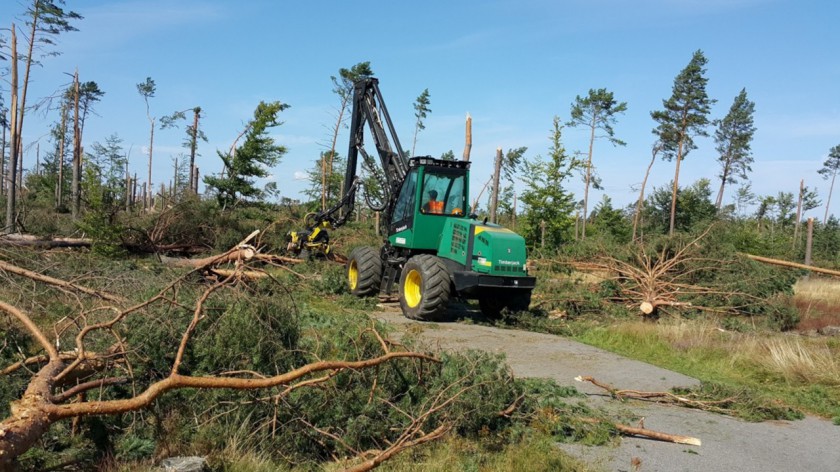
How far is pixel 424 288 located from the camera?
1154 cm

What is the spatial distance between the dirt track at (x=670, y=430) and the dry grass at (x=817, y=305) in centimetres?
711

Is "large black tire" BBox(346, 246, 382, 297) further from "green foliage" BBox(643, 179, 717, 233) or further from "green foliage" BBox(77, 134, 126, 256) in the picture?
"green foliage" BBox(643, 179, 717, 233)

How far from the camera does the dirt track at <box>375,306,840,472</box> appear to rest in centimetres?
546

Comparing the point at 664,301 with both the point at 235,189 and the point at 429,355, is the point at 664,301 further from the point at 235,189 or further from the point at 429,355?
the point at 235,189

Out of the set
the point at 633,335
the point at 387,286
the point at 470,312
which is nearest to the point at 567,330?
the point at 633,335

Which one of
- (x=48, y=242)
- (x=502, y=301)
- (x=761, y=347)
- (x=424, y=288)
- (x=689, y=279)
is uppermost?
(x=689, y=279)

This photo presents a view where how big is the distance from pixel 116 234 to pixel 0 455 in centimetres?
1342

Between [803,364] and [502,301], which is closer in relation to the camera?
[803,364]

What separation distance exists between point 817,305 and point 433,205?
1019 cm

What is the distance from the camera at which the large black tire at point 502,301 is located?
486 inches

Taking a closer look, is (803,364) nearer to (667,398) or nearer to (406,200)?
(667,398)

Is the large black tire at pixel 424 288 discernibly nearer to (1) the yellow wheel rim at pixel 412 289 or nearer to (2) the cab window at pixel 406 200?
(1) the yellow wheel rim at pixel 412 289

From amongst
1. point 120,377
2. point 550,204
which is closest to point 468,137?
point 550,204

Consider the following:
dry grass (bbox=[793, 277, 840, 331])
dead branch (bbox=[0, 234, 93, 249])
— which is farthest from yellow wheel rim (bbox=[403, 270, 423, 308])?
dry grass (bbox=[793, 277, 840, 331])
